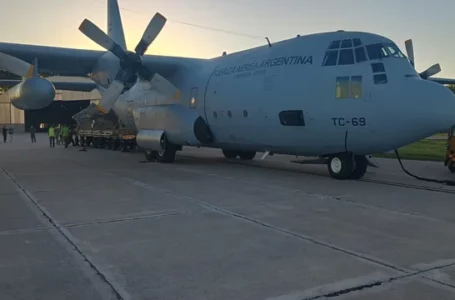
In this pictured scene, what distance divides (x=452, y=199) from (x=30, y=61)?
1393cm

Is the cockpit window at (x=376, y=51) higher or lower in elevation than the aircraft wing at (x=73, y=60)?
lower

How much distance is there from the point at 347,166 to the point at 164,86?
722 cm

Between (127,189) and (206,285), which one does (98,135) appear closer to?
(127,189)

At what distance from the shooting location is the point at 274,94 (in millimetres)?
12570

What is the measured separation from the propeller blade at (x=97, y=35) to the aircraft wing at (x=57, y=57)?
1.50 metres

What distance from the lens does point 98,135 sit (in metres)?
27.7

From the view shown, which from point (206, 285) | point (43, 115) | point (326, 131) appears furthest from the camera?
point (43, 115)

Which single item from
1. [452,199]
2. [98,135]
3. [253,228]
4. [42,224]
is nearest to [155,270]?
[253,228]

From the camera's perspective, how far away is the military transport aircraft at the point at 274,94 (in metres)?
10.5

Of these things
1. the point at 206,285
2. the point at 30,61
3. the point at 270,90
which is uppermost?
the point at 30,61

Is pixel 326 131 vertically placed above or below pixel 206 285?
above

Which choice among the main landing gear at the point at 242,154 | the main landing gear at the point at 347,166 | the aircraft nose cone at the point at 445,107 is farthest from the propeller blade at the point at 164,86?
the aircraft nose cone at the point at 445,107

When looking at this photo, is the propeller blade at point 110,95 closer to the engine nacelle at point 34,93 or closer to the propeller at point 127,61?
the propeller at point 127,61

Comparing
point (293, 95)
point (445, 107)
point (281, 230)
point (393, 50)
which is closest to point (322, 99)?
point (293, 95)
